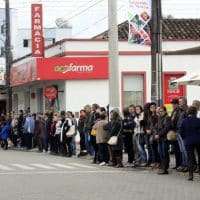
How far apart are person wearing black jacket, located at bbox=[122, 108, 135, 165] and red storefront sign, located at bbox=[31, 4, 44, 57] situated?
57.7ft

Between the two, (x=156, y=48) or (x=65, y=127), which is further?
(x=65, y=127)

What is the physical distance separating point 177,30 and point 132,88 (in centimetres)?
724

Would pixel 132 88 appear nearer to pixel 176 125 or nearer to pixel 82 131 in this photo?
pixel 82 131

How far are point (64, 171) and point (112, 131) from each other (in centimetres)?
229

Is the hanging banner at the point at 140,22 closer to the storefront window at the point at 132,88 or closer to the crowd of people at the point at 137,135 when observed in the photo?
the crowd of people at the point at 137,135

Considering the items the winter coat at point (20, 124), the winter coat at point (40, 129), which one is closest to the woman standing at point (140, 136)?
the winter coat at point (40, 129)

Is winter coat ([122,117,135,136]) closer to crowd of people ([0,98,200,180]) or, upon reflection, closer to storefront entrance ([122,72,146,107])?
crowd of people ([0,98,200,180])

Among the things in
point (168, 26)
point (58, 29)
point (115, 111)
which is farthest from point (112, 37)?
point (58, 29)

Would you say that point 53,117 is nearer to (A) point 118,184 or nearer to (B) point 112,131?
(B) point 112,131

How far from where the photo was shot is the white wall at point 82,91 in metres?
37.5

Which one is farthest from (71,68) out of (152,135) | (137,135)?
(152,135)

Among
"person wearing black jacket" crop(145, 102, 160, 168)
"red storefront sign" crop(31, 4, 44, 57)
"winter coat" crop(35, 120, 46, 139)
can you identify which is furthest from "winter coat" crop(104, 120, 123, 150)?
"red storefront sign" crop(31, 4, 44, 57)

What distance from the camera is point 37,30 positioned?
39.3m

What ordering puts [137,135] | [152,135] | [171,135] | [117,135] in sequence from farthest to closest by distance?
[117,135] → [137,135] → [152,135] → [171,135]
